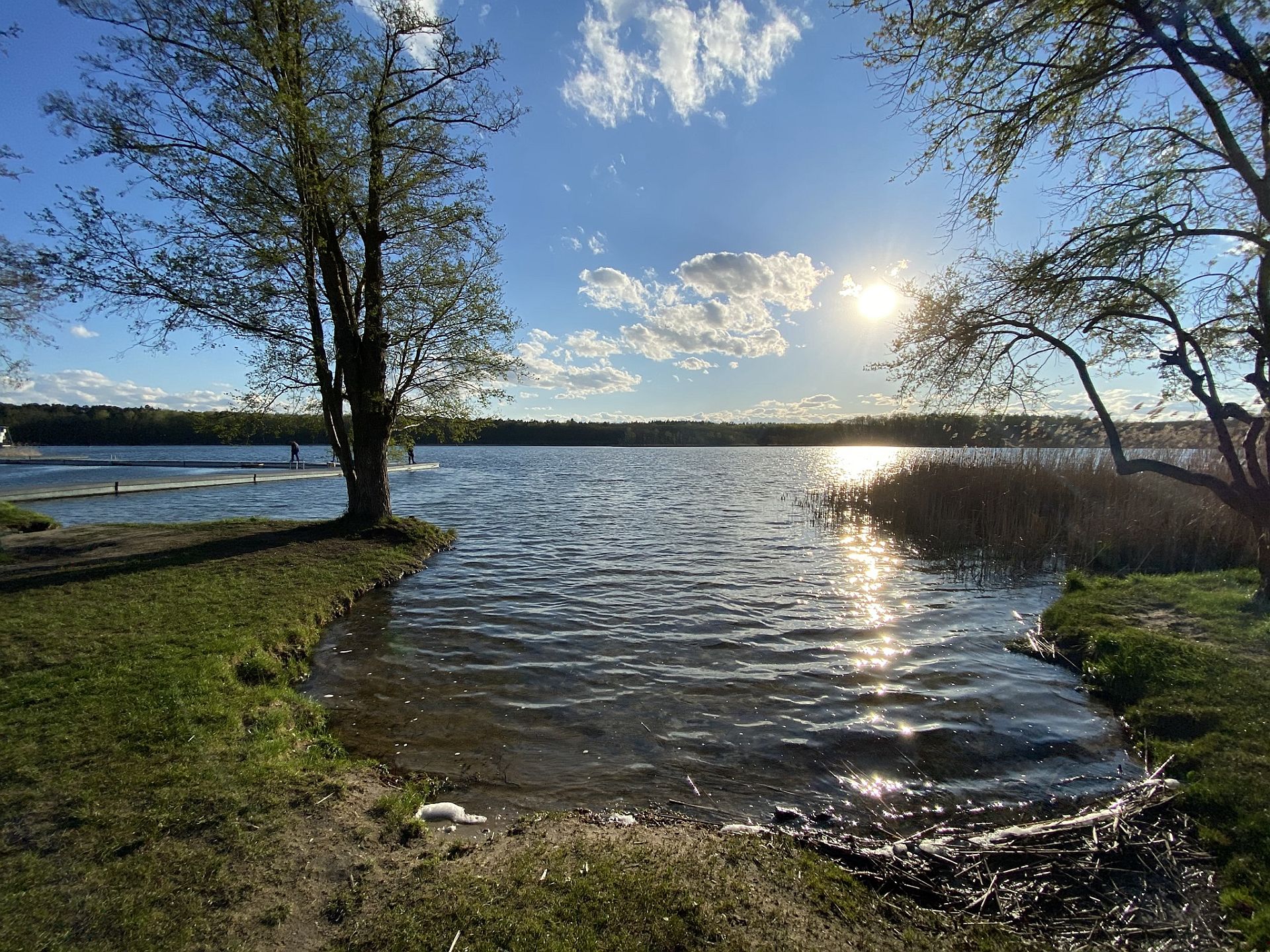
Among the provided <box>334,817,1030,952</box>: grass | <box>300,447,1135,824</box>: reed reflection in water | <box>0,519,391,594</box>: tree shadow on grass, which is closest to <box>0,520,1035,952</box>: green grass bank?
<box>334,817,1030,952</box>: grass

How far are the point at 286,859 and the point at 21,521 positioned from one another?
61.2 feet

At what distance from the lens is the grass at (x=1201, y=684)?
4180mm

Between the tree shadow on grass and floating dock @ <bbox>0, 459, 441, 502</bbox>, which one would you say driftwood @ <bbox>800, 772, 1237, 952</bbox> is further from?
floating dock @ <bbox>0, 459, 441, 502</bbox>

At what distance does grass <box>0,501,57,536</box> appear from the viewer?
49.4 ft

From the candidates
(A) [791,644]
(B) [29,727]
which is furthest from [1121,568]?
(B) [29,727]

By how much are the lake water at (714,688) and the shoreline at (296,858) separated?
87cm

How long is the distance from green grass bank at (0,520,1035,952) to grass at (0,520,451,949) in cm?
2

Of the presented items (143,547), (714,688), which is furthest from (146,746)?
(143,547)

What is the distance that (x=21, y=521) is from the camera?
50.8ft

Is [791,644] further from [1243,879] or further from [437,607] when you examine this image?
[437,607]

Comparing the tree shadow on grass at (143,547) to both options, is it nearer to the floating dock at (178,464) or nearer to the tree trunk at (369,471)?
the tree trunk at (369,471)

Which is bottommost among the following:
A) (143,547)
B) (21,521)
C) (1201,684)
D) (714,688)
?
(714,688)

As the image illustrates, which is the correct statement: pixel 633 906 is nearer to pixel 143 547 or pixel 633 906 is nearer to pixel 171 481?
pixel 143 547

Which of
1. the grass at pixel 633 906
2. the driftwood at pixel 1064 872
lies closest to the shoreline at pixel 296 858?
the grass at pixel 633 906
